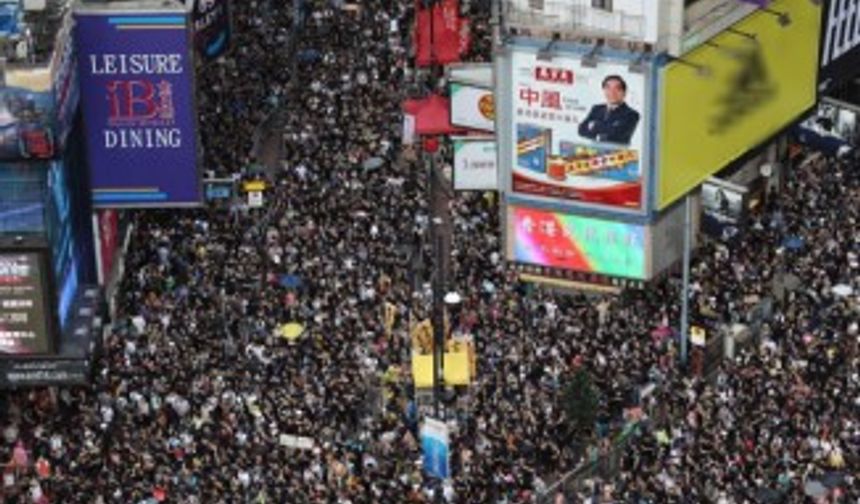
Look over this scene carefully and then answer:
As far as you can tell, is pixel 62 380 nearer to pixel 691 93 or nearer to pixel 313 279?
pixel 313 279

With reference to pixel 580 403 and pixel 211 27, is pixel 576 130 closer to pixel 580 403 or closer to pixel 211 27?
pixel 580 403

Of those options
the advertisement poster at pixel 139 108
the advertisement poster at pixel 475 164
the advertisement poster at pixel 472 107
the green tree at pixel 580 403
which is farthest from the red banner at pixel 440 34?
the green tree at pixel 580 403

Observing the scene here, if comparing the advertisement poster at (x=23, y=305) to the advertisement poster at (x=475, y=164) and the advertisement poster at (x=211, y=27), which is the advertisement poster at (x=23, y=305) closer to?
the advertisement poster at (x=475, y=164)

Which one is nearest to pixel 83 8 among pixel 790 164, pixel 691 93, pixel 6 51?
pixel 6 51

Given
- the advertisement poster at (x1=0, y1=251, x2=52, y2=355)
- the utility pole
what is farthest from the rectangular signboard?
the advertisement poster at (x1=0, y1=251, x2=52, y2=355)

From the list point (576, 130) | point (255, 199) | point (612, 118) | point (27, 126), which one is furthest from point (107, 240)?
point (612, 118)
